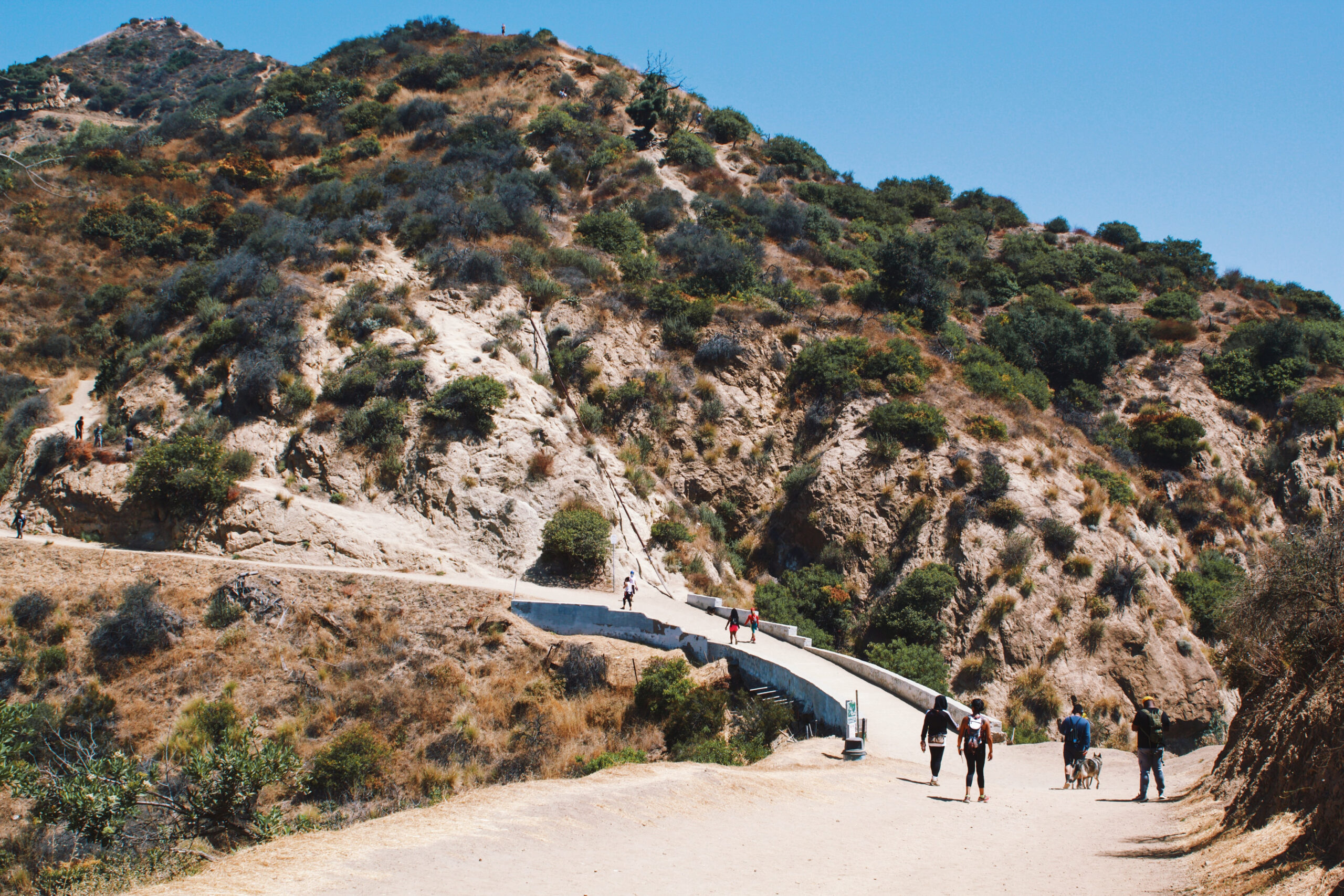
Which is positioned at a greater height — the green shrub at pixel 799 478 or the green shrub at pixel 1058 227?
the green shrub at pixel 1058 227

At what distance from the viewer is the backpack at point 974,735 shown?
11.9 meters

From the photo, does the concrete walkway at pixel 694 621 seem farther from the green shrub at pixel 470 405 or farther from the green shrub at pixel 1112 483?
the green shrub at pixel 1112 483

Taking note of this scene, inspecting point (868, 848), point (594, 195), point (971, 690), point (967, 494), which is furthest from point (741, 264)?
point (868, 848)

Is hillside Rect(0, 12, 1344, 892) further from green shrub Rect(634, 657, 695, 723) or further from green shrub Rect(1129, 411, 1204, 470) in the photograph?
green shrub Rect(634, 657, 695, 723)

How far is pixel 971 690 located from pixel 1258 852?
19154 millimetres

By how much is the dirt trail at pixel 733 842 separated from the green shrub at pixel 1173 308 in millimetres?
38093

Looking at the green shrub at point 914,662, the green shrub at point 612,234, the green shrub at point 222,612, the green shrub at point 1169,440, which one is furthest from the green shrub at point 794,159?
the green shrub at point 222,612

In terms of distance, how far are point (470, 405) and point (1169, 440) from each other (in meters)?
30.0

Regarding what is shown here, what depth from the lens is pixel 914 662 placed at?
24.2m

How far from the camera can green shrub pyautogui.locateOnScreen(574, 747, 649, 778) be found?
16.6 metres

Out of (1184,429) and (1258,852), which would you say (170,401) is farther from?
(1184,429)

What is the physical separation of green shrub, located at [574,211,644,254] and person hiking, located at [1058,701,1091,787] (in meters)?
32.6

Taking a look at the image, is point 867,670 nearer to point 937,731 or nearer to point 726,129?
point 937,731

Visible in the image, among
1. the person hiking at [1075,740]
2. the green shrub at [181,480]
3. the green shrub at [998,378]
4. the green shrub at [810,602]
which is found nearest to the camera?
the person hiking at [1075,740]
